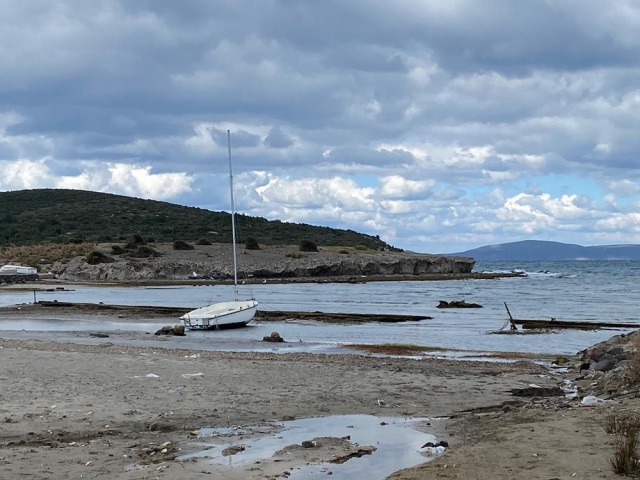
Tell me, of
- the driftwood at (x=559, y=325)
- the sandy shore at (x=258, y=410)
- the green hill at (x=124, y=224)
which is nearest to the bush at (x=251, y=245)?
the green hill at (x=124, y=224)

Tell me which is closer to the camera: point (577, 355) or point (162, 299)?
point (577, 355)

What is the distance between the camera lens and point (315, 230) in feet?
447

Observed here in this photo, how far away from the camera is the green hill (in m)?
114

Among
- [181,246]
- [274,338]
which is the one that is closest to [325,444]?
[274,338]

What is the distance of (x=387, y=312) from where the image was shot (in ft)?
156

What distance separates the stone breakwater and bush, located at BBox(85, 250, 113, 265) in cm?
56

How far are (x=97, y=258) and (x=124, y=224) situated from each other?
37222mm

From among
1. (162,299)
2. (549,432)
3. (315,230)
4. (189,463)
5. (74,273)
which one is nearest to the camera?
(189,463)

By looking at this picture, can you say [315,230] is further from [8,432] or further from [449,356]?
[8,432]

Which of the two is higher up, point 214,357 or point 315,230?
point 315,230

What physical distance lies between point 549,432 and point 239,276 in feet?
252

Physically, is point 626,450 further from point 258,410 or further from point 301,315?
point 301,315

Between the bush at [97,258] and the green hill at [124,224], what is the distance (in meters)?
17.2

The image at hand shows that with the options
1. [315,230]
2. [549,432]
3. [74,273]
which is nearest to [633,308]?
[549,432]
